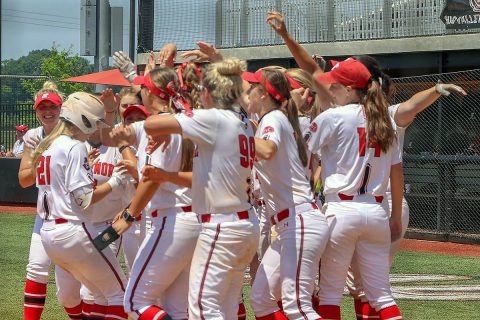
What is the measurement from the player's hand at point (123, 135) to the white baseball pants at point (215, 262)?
87 cm

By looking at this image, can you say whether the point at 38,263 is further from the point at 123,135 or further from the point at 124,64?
the point at 123,135

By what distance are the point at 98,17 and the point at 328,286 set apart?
25.5 feet

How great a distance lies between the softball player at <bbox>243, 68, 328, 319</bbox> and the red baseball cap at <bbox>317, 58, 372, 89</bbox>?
1.13 ft

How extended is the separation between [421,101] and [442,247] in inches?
351

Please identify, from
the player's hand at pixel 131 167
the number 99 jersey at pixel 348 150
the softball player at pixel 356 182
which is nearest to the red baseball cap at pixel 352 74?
the softball player at pixel 356 182

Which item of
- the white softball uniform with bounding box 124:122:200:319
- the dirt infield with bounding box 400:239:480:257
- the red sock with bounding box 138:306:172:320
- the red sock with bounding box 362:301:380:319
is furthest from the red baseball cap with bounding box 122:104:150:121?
the dirt infield with bounding box 400:239:480:257

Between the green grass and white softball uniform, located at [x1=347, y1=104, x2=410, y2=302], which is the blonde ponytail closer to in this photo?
white softball uniform, located at [x1=347, y1=104, x2=410, y2=302]

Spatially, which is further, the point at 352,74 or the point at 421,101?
the point at 421,101

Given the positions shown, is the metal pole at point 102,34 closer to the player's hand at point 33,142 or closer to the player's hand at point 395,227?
the player's hand at point 33,142

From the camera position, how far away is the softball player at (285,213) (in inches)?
231

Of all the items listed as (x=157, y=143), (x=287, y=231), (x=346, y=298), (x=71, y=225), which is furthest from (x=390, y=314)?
(x=346, y=298)

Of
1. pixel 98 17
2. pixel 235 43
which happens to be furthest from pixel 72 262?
pixel 235 43

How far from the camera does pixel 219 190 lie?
5480mm

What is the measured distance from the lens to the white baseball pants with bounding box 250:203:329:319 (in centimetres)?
585
